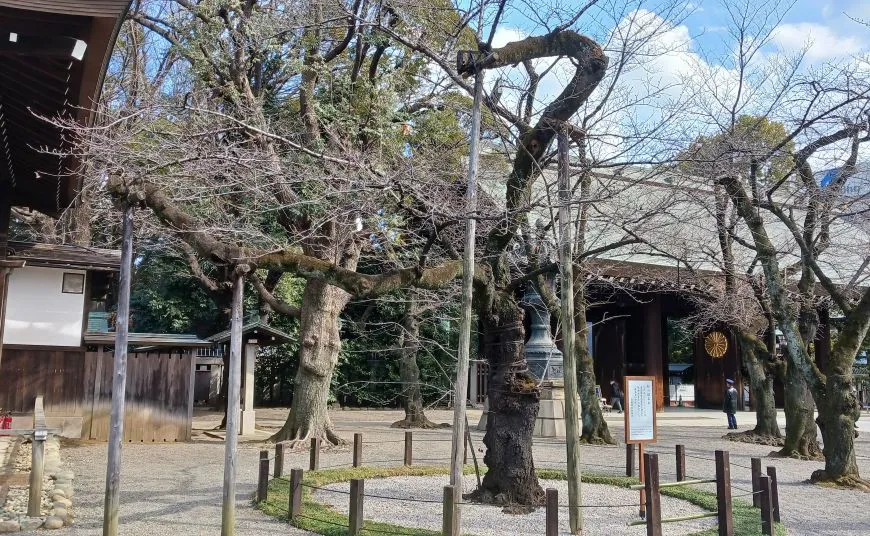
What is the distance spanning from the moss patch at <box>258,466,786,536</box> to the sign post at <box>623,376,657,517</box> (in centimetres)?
113

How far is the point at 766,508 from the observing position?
6.92 metres

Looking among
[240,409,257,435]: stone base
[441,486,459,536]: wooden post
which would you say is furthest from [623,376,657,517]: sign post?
[240,409,257,435]: stone base

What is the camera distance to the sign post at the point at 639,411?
7973 mm

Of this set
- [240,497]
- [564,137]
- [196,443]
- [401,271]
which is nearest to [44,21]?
[401,271]

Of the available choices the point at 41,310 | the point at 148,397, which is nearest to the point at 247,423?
the point at 148,397

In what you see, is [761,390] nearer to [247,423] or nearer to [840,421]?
[840,421]

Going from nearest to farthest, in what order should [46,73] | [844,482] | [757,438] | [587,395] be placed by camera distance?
[46,73], [844,482], [587,395], [757,438]

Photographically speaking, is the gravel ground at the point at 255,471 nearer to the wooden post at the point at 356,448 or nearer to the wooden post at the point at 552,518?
the wooden post at the point at 356,448

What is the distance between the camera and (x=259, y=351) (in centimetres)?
2692

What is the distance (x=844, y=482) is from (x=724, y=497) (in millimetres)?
5249

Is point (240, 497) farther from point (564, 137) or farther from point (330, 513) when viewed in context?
point (564, 137)

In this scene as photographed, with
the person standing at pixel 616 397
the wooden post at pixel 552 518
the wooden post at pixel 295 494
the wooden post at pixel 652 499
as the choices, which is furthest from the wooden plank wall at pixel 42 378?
the person standing at pixel 616 397

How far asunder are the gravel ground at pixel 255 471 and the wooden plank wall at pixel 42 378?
145 centimetres

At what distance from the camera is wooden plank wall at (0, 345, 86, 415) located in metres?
13.5
